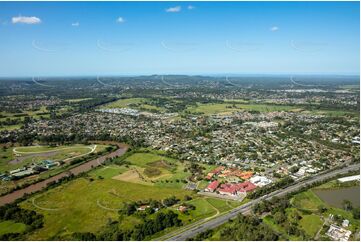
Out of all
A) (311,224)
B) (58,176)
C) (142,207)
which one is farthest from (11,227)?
(311,224)

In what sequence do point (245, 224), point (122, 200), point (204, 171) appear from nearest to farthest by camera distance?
point (245, 224)
point (122, 200)
point (204, 171)

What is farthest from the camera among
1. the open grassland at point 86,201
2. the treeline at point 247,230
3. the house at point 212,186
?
the house at point 212,186

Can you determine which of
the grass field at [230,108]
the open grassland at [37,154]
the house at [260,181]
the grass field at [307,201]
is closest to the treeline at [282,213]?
the grass field at [307,201]

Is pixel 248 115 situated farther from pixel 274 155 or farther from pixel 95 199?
pixel 95 199

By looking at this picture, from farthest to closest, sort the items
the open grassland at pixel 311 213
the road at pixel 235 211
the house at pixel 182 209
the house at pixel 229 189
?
1. the house at pixel 229 189
2. the house at pixel 182 209
3. the open grassland at pixel 311 213
4. the road at pixel 235 211

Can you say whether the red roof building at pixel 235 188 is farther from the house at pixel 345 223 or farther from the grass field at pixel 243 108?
the grass field at pixel 243 108

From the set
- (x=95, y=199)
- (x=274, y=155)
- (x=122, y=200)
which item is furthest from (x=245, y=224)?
(x=274, y=155)

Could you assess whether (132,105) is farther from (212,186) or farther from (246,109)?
(212,186)
